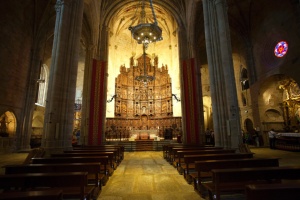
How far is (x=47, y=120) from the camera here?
7305 millimetres

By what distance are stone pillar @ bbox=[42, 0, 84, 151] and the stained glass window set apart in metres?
16.5

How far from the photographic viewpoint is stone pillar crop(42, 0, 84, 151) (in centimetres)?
732

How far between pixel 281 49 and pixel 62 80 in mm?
17664

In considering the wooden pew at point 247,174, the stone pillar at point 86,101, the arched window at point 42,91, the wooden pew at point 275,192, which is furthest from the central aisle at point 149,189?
the arched window at point 42,91

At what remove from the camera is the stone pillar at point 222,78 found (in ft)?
24.7

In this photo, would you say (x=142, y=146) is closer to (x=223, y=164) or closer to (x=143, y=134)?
(x=143, y=134)

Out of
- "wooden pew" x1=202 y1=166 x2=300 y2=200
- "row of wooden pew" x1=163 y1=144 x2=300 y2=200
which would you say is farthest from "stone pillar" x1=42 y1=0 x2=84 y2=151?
"wooden pew" x1=202 y1=166 x2=300 y2=200

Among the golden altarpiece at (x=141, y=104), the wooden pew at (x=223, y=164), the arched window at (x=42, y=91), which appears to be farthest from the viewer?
the golden altarpiece at (x=141, y=104)

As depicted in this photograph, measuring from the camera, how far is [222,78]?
8.51m

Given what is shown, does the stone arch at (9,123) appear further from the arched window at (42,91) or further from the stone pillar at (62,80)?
the stone pillar at (62,80)

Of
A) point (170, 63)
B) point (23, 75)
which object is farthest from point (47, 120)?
point (170, 63)

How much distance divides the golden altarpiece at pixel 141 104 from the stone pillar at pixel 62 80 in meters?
12.4

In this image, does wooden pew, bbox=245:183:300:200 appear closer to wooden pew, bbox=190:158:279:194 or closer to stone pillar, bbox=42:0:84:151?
wooden pew, bbox=190:158:279:194

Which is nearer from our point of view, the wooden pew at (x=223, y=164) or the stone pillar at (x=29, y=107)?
the wooden pew at (x=223, y=164)
